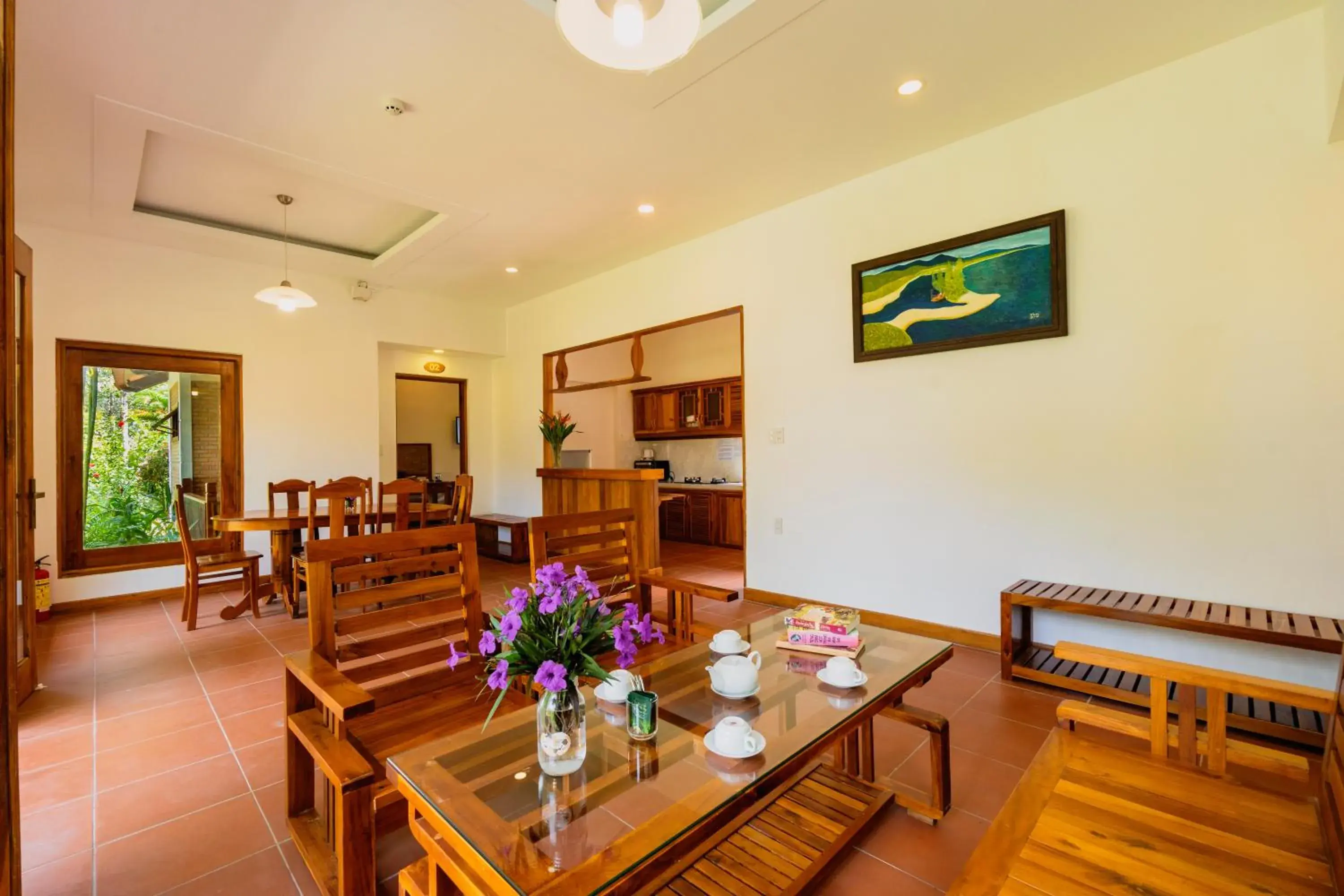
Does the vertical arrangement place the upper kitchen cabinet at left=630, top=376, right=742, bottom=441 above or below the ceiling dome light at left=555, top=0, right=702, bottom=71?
below

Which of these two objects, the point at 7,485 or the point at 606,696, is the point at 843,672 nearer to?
the point at 606,696

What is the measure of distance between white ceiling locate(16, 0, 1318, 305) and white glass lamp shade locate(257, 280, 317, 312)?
2.35 feet

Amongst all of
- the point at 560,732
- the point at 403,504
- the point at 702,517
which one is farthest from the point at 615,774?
the point at 702,517

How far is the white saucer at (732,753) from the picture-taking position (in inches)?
47.9

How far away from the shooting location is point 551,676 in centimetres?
112

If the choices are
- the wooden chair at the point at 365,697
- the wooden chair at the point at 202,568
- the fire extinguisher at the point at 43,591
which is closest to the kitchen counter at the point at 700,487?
the wooden chair at the point at 202,568

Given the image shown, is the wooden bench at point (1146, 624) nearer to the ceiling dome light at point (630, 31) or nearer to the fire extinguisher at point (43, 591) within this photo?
the ceiling dome light at point (630, 31)

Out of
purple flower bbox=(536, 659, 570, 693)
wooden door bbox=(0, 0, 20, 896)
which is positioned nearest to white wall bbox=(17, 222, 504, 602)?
wooden door bbox=(0, 0, 20, 896)

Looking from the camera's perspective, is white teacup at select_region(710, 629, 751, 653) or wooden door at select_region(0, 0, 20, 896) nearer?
wooden door at select_region(0, 0, 20, 896)

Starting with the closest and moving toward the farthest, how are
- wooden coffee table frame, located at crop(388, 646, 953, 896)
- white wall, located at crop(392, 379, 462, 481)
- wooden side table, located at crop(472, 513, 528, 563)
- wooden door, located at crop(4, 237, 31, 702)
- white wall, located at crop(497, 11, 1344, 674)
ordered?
wooden coffee table frame, located at crop(388, 646, 953, 896), white wall, located at crop(497, 11, 1344, 674), wooden door, located at crop(4, 237, 31, 702), wooden side table, located at crop(472, 513, 528, 563), white wall, located at crop(392, 379, 462, 481)

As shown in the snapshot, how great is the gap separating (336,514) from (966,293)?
407 centimetres

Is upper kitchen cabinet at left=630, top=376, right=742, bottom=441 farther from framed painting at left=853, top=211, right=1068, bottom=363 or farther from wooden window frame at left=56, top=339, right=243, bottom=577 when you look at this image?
wooden window frame at left=56, top=339, right=243, bottom=577

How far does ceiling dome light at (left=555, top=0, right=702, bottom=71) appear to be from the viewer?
171 centimetres

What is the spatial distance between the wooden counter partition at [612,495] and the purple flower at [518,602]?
2890mm
